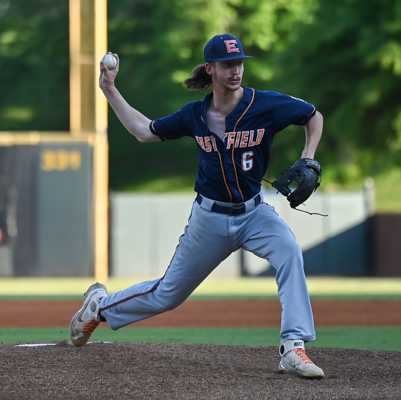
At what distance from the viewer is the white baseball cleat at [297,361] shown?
372cm

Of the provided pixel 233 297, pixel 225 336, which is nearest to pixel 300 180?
pixel 225 336

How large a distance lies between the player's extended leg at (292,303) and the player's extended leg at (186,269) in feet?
0.92

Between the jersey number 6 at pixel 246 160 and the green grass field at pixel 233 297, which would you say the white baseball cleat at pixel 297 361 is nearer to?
the jersey number 6 at pixel 246 160

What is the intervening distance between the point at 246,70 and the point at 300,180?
1990 centimetres

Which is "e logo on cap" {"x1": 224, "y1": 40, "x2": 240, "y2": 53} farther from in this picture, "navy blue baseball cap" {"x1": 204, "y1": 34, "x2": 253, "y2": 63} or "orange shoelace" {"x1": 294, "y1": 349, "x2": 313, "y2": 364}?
"orange shoelace" {"x1": 294, "y1": 349, "x2": 313, "y2": 364}

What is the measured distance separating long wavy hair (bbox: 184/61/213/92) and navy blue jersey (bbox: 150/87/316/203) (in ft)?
0.95

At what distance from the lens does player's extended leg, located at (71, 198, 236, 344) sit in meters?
4.01

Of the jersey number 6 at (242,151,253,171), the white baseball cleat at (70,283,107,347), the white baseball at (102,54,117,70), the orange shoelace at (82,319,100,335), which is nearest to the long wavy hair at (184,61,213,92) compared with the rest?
the white baseball at (102,54,117,70)

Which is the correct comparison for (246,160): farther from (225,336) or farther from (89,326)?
(225,336)

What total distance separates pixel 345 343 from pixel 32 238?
9.45 m

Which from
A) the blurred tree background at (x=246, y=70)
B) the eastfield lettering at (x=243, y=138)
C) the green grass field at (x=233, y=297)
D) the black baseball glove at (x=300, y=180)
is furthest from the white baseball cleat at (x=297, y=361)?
the blurred tree background at (x=246, y=70)

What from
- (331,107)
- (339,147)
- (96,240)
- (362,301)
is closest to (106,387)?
(362,301)

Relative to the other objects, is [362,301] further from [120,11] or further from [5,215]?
[120,11]

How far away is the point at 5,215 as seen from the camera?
14008 millimetres
